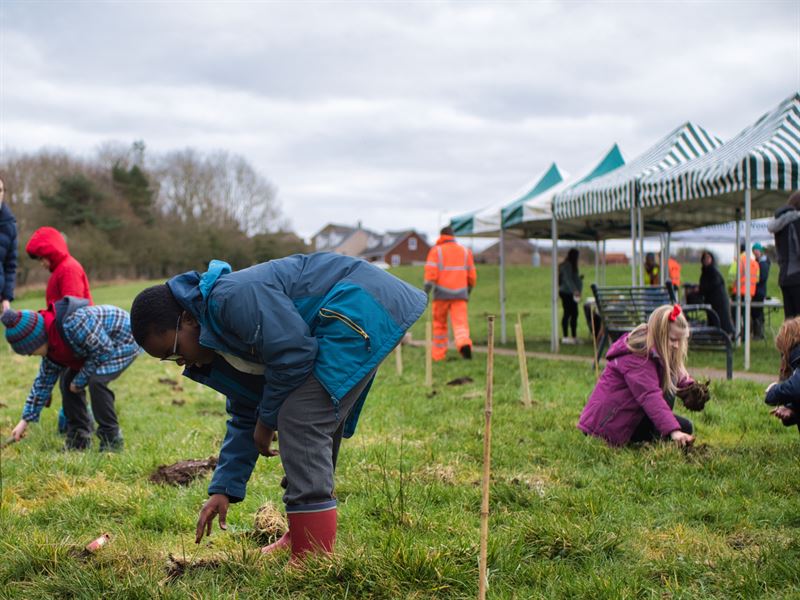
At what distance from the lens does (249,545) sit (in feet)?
11.1

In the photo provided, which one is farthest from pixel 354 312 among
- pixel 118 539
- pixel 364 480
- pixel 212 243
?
pixel 212 243

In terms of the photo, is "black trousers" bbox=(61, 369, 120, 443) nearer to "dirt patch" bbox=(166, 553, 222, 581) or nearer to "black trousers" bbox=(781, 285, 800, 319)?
"dirt patch" bbox=(166, 553, 222, 581)

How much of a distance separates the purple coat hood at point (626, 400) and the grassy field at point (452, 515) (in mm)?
145

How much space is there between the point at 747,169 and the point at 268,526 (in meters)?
7.67

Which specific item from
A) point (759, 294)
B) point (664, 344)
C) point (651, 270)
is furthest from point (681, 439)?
point (651, 270)

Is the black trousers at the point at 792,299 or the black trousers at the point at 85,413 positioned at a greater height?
the black trousers at the point at 792,299

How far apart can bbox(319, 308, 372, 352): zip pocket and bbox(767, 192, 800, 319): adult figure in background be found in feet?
20.0

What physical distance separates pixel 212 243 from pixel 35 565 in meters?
50.8

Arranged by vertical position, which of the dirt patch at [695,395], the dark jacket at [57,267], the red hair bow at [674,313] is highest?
the dark jacket at [57,267]

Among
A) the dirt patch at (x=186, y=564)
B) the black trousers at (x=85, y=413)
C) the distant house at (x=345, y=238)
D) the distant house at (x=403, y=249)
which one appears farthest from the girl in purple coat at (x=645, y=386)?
the distant house at (x=345, y=238)

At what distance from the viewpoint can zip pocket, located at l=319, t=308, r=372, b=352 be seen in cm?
280

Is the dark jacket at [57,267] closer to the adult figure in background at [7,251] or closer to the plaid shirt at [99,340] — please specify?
the plaid shirt at [99,340]

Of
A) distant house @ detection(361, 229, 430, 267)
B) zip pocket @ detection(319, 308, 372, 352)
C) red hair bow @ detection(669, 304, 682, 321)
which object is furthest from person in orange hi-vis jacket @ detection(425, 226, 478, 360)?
distant house @ detection(361, 229, 430, 267)

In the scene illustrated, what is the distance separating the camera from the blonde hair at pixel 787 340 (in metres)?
4.76
